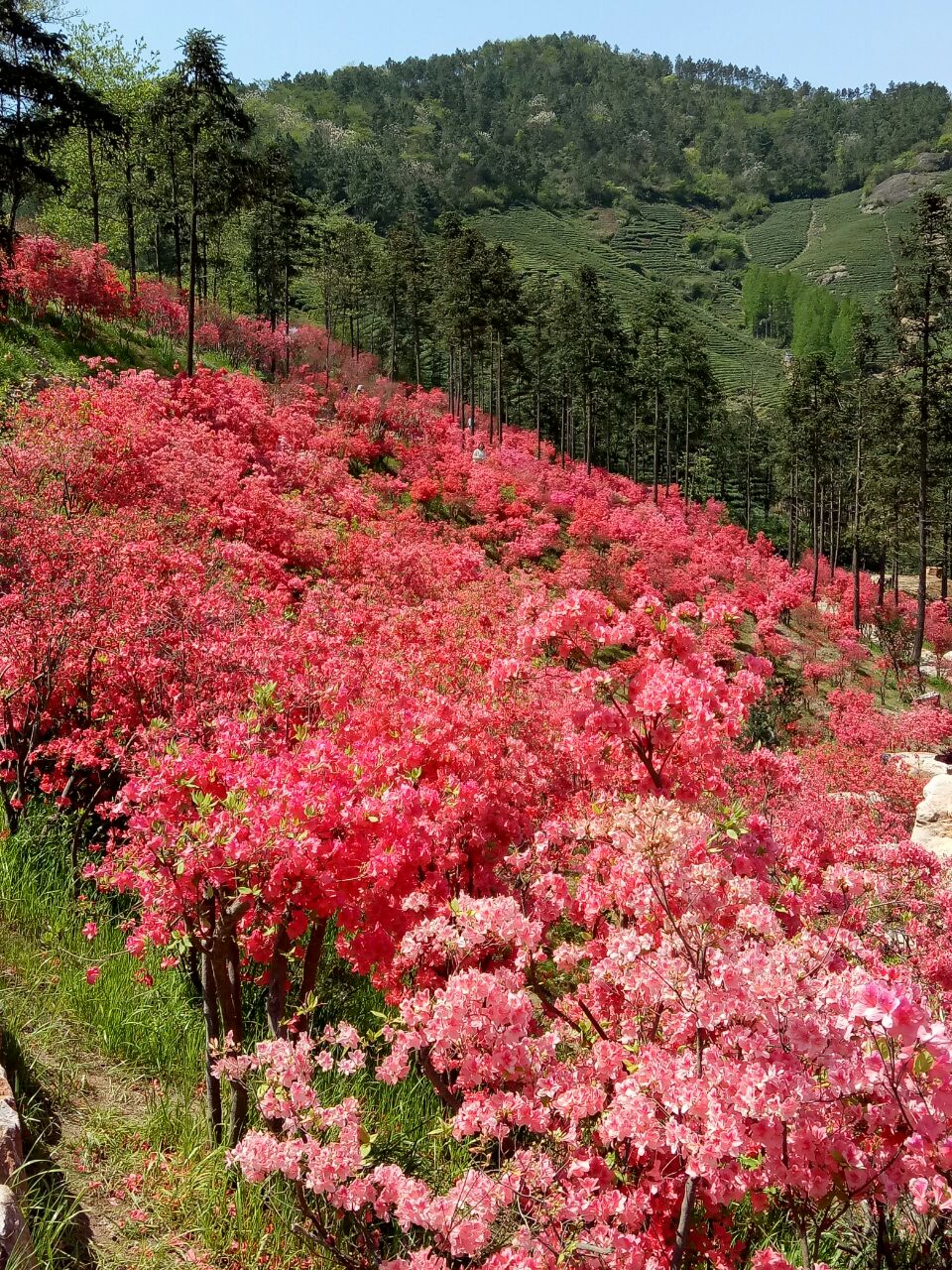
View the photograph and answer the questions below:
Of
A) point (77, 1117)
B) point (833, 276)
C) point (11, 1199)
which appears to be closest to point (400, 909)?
point (77, 1117)

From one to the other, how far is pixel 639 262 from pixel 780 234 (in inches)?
1708

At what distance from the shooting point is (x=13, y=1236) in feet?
8.46

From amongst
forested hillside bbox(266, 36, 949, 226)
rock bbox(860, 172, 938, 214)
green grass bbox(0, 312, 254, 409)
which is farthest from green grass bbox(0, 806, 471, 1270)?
rock bbox(860, 172, 938, 214)

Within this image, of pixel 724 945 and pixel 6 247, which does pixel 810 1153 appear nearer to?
pixel 724 945

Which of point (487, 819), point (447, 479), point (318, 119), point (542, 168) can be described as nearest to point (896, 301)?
point (447, 479)

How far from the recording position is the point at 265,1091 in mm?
2941

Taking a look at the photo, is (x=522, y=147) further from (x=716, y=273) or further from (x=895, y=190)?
(x=895, y=190)

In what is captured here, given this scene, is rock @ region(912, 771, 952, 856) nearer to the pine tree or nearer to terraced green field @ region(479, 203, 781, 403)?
the pine tree

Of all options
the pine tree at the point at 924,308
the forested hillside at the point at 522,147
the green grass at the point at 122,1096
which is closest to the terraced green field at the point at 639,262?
the forested hillside at the point at 522,147

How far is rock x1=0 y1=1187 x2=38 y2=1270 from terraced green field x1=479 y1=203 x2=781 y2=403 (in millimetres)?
104072

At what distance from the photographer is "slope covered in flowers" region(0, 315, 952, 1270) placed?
8.87 feet

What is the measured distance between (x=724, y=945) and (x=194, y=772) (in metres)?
2.59

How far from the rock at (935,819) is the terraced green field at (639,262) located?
305 ft

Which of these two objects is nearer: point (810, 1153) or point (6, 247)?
point (810, 1153)
